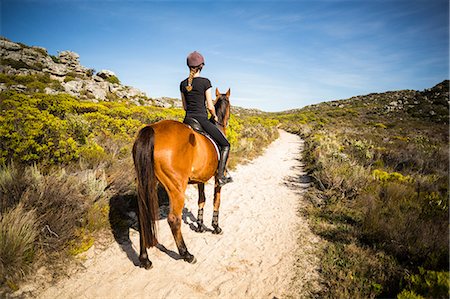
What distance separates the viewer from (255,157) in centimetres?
1240

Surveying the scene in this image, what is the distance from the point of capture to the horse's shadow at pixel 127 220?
11.6 ft

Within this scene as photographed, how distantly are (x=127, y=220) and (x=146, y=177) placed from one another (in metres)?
2.00

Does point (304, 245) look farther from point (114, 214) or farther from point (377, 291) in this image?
point (114, 214)

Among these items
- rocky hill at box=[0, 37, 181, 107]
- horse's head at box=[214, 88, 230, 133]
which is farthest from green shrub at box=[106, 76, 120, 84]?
horse's head at box=[214, 88, 230, 133]

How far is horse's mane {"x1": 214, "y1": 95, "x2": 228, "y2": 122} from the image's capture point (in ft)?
14.5

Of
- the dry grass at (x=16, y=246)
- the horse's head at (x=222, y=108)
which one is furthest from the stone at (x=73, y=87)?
the dry grass at (x=16, y=246)

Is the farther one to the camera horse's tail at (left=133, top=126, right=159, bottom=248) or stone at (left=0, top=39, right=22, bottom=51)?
stone at (left=0, top=39, right=22, bottom=51)

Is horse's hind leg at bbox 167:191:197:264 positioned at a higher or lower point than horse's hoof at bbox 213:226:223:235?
higher

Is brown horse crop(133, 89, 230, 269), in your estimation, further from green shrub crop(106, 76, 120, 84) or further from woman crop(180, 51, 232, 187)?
green shrub crop(106, 76, 120, 84)

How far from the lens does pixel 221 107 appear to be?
442 centimetres

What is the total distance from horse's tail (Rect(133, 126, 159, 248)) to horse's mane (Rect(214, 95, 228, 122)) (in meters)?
1.81

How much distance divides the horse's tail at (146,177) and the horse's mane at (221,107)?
5.95 feet

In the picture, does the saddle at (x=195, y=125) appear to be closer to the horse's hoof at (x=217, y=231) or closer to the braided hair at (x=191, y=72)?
the braided hair at (x=191, y=72)

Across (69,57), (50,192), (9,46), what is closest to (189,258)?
(50,192)
